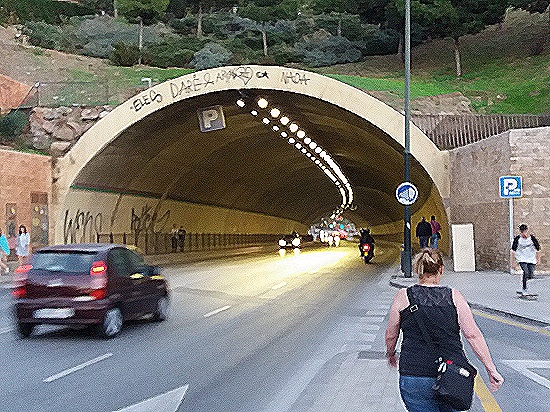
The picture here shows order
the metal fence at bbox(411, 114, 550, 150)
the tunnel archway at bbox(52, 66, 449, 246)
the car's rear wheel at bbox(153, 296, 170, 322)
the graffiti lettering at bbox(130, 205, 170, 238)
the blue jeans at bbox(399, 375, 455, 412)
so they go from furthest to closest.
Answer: the graffiti lettering at bbox(130, 205, 170, 238)
the metal fence at bbox(411, 114, 550, 150)
the tunnel archway at bbox(52, 66, 449, 246)
the car's rear wheel at bbox(153, 296, 170, 322)
the blue jeans at bbox(399, 375, 455, 412)

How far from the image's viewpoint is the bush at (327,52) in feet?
258

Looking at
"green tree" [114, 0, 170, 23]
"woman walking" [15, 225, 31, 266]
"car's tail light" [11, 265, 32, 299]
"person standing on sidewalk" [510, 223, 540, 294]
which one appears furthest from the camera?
"green tree" [114, 0, 170, 23]

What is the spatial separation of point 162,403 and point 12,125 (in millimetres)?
30554

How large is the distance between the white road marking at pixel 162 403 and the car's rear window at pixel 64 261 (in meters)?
5.01

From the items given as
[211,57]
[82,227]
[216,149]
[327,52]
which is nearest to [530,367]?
[82,227]

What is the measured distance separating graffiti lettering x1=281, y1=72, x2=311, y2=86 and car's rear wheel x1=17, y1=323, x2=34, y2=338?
20043 millimetres

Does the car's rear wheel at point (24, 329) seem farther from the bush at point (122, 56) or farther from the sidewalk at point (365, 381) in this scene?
the bush at point (122, 56)

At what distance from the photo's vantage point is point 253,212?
6675 centimetres

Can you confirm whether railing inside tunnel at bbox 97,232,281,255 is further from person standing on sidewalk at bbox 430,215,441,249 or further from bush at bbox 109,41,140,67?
bush at bbox 109,41,140,67

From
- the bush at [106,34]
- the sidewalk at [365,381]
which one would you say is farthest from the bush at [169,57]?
the sidewalk at [365,381]

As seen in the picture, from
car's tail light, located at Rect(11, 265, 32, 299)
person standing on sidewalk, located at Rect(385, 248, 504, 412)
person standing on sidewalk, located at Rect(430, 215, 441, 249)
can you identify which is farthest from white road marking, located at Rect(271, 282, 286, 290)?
person standing on sidewalk, located at Rect(385, 248, 504, 412)

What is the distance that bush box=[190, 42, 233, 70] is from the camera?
7169 centimetres

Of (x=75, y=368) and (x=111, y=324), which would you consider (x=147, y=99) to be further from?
(x=75, y=368)

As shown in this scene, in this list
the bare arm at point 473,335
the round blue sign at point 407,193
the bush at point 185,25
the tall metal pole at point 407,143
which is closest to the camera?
the bare arm at point 473,335
